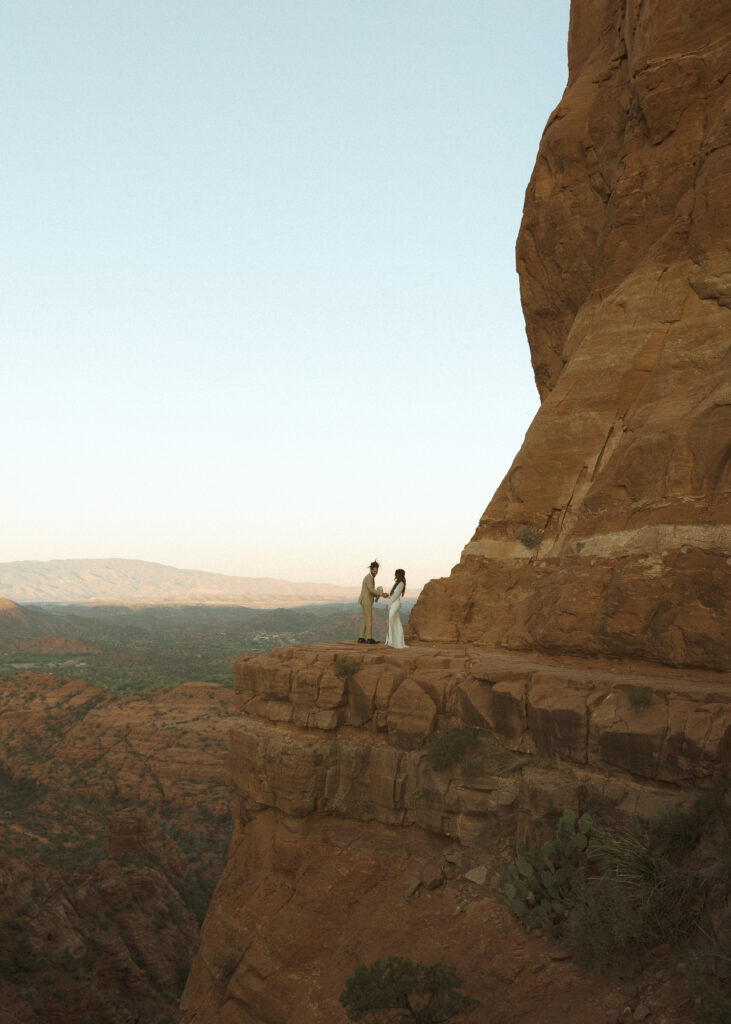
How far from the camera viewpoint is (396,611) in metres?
13.3

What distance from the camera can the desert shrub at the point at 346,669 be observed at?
A: 441 inches

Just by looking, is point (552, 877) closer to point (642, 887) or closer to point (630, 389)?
Result: point (642, 887)

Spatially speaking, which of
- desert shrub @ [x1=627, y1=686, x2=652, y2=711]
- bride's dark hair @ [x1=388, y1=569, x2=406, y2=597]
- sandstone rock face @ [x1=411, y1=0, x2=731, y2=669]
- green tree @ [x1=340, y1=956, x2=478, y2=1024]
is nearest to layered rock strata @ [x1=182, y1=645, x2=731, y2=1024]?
desert shrub @ [x1=627, y1=686, x2=652, y2=711]

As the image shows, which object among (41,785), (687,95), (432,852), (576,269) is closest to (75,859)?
(41,785)

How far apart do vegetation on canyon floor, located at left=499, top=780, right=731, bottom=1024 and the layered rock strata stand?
31cm

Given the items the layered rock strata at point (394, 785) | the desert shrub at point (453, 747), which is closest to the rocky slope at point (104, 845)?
the layered rock strata at point (394, 785)

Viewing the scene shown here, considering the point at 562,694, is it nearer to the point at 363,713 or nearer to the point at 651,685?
the point at 651,685

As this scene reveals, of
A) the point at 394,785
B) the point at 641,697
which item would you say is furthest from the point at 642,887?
the point at 394,785

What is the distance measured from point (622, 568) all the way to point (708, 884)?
4.25 metres

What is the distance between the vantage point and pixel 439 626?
13969mm

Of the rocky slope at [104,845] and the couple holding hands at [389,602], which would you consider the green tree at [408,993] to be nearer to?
the couple holding hands at [389,602]

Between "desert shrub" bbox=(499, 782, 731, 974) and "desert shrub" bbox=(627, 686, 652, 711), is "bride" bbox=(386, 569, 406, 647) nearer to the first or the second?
"desert shrub" bbox=(627, 686, 652, 711)

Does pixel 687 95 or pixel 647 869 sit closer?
pixel 647 869

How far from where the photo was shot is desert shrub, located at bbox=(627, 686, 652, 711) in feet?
26.0
